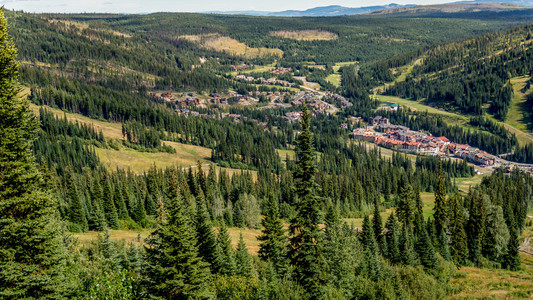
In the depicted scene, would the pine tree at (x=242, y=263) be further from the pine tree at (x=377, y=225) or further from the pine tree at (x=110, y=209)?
the pine tree at (x=110, y=209)

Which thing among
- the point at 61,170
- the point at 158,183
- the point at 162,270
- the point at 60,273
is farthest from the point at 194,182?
the point at 60,273

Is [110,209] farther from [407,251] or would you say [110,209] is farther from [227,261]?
[407,251]

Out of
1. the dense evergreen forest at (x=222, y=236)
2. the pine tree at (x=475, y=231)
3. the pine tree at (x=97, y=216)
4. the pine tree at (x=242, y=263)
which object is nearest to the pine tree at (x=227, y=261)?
the dense evergreen forest at (x=222, y=236)

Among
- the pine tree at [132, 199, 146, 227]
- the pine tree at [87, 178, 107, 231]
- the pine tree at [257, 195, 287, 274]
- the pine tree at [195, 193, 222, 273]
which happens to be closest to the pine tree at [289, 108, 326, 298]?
the pine tree at [195, 193, 222, 273]

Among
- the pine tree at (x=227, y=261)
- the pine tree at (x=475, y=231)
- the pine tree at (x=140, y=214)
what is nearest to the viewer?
the pine tree at (x=227, y=261)

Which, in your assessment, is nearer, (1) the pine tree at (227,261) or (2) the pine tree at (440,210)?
(1) the pine tree at (227,261)

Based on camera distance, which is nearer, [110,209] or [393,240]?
[393,240]

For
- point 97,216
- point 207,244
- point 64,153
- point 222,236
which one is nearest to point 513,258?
point 222,236

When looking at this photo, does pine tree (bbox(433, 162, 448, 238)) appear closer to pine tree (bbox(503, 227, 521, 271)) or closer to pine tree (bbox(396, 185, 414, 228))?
pine tree (bbox(396, 185, 414, 228))
